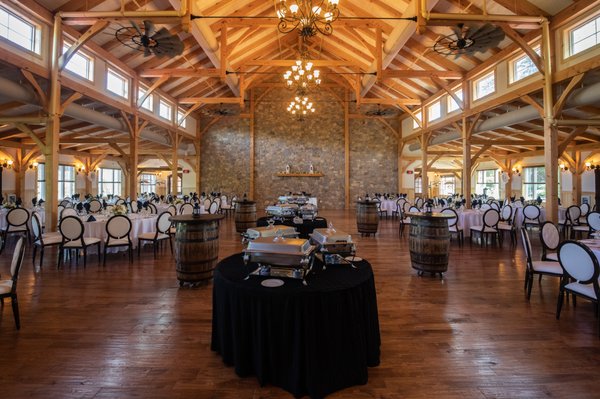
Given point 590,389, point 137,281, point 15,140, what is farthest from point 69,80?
point 590,389


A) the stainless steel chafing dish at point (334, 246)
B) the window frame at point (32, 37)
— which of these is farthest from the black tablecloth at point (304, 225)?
the window frame at point (32, 37)

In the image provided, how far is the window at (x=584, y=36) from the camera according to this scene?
19.8ft

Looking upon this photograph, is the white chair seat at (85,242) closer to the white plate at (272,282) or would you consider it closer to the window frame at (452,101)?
the white plate at (272,282)

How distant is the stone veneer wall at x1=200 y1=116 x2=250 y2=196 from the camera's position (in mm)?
17047

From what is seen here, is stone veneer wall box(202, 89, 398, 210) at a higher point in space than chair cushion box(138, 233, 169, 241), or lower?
higher

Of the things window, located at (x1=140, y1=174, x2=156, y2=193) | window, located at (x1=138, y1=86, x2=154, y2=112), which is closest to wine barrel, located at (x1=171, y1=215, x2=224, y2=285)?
window, located at (x1=138, y1=86, x2=154, y2=112)

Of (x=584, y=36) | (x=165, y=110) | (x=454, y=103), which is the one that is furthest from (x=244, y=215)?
(x=454, y=103)

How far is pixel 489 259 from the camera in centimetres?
594

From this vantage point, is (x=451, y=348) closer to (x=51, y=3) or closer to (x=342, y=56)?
(x=51, y=3)

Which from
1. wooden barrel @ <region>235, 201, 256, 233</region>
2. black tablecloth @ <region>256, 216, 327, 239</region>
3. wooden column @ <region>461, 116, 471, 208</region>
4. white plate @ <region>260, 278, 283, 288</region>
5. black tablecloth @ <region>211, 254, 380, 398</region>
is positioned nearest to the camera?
black tablecloth @ <region>211, 254, 380, 398</region>

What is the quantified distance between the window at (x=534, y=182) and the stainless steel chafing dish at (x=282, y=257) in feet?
57.4

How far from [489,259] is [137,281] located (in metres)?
6.13

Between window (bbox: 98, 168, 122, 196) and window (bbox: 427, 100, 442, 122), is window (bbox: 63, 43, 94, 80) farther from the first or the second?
window (bbox: 427, 100, 442, 122)

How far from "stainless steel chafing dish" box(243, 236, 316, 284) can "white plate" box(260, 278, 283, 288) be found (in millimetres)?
76
